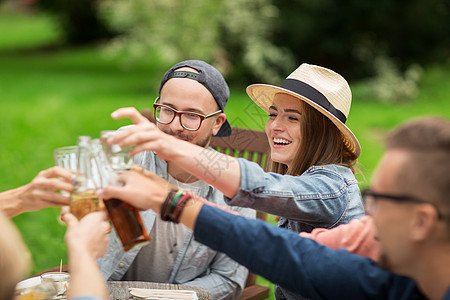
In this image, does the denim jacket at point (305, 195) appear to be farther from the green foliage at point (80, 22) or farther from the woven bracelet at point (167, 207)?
the green foliage at point (80, 22)

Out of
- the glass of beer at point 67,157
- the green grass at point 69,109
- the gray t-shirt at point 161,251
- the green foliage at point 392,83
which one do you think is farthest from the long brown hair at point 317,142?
the green foliage at point 392,83

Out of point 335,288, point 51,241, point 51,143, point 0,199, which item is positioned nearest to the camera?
point 335,288

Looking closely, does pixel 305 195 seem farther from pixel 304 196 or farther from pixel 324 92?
pixel 324 92

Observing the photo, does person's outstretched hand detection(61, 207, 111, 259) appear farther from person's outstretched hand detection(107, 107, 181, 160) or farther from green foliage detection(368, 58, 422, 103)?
green foliage detection(368, 58, 422, 103)

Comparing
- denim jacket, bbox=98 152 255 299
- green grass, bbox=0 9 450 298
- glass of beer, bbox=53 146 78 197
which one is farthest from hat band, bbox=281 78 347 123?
glass of beer, bbox=53 146 78 197

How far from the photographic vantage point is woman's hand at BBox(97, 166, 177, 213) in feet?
6.03

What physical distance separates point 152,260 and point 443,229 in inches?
67.5

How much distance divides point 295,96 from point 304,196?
2.17ft

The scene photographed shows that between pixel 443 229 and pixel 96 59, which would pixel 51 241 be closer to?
pixel 443 229

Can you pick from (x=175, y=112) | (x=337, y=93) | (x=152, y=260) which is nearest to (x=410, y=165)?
(x=337, y=93)

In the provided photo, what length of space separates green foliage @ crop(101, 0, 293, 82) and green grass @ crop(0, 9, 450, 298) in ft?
3.26

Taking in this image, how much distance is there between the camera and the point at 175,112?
2.94 meters

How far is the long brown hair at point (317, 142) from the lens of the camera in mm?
2762

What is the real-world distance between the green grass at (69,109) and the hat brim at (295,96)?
6cm
